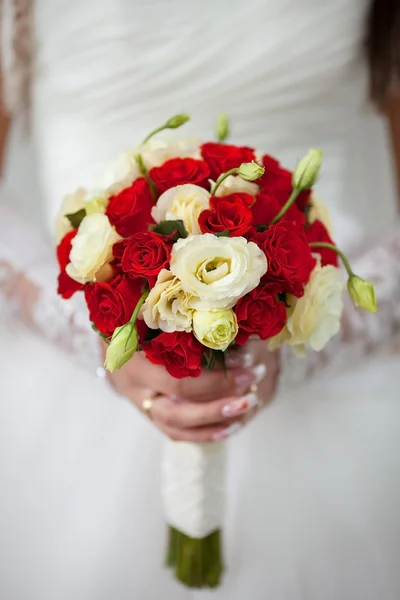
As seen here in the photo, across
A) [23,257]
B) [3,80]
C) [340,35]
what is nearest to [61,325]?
[23,257]

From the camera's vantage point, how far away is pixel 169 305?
54 centimetres

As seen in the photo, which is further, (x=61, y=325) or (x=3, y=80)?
(x=3, y=80)

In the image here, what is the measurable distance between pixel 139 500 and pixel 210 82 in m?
0.72

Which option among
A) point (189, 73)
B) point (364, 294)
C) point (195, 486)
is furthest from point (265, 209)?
point (189, 73)

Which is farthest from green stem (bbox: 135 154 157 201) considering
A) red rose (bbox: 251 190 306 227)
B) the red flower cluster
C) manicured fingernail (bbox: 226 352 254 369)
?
manicured fingernail (bbox: 226 352 254 369)

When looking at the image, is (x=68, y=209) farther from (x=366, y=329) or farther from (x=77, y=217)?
(x=366, y=329)

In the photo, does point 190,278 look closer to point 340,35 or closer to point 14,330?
point 14,330

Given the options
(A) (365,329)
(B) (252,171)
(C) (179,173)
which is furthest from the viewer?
(A) (365,329)

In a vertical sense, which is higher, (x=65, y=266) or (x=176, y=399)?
(x=65, y=266)

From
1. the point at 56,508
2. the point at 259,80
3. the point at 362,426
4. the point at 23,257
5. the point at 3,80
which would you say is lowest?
the point at 362,426

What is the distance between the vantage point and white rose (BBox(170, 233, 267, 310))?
499 mm

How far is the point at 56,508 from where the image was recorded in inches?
33.9

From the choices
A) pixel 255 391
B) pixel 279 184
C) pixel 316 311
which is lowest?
pixel 255 391

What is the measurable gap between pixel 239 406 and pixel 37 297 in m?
0.40
